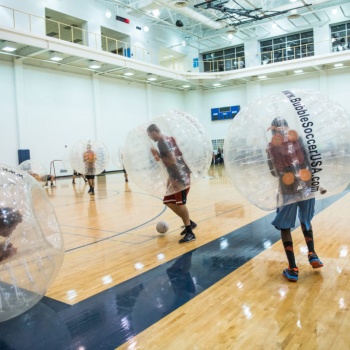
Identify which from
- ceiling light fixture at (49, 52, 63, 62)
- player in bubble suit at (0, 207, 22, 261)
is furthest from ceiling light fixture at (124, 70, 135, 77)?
player in bubble suit at (0, 207, 22, 261)

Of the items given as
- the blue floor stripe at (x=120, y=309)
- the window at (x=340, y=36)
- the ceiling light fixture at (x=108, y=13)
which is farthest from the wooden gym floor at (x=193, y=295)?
the window at (x=340, y=36)

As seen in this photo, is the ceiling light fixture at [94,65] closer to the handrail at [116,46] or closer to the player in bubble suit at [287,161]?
the handrail at [116,46]

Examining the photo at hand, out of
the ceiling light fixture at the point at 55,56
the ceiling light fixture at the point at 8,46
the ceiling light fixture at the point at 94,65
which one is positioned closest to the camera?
the ceiling light fixture at the point at 8,46

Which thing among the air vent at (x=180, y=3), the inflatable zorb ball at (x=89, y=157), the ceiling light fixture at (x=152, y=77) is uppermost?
the air vent at (x=180, y=3)

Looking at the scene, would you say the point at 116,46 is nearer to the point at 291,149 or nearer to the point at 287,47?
the point at 287,47

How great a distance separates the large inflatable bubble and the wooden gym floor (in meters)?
0.86

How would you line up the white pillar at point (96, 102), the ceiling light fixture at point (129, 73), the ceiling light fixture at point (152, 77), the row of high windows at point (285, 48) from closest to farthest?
1. the white pillar at point (96, 102)
2. the ceiling light fixture at point (129, 73)
3. the ceiling light fixture at point (152, 77)
4. the row of high windows at point (285, 48)

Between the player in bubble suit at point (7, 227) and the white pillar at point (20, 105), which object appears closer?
the player in bubble suit at point (7, 227)

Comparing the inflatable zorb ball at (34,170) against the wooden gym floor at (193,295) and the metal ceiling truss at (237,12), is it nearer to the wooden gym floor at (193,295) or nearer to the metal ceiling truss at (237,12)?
the wooden gym floor at (193,295)

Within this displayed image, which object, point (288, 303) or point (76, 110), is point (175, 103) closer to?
point (76, 110)

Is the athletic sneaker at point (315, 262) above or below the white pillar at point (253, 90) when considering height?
below

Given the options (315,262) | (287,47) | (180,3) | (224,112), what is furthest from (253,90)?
(315,262)

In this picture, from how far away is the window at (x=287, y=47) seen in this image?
2559 cm

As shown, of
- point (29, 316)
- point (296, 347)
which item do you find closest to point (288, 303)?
point (296, 347)
